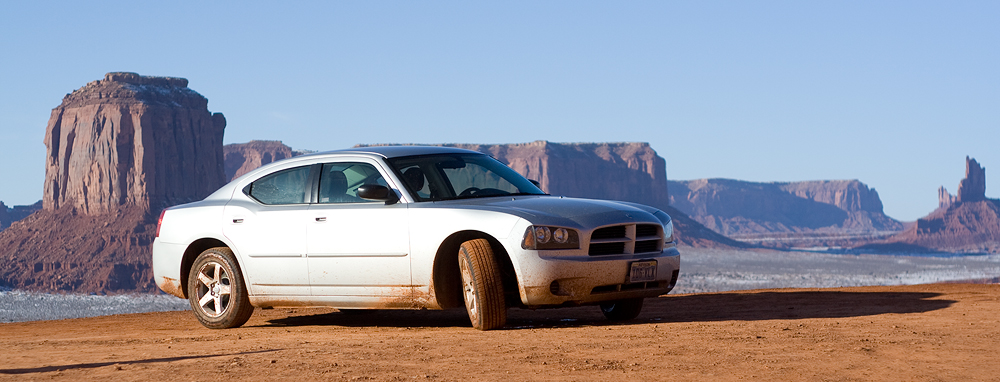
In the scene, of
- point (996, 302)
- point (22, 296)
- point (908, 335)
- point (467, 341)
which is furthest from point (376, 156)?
point (22, 296)

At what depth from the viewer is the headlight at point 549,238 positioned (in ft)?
21.9

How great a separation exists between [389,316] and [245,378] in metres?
4.48

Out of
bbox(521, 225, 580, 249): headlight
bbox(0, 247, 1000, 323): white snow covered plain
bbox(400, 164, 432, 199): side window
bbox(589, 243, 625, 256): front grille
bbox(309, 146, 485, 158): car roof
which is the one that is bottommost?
bbox(0, 247, 1000, 323): white snow covered plain

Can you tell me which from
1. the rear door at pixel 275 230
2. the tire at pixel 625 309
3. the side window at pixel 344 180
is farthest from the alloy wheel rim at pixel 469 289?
the tire at pixel 625 309

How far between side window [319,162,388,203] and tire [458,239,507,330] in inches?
46.4

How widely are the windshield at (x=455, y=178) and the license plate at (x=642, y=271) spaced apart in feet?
4.27

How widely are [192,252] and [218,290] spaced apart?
55 cm

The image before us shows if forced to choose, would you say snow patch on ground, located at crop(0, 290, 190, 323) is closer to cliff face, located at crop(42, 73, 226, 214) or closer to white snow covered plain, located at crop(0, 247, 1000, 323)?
white snow covered plain, located at crop(0, 247, 1000, 323)

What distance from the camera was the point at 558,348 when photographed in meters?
5.78

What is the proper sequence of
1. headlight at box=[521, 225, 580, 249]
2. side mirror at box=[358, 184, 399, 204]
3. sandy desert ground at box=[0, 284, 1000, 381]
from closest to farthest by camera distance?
sandy desert ground at box=[0, 284, 1000, 381] < headlight at box=[521, 225, 580, 249] < side mirror at box=[358, 184, 399, 204]

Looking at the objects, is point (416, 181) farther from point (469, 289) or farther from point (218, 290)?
point (218, 290)

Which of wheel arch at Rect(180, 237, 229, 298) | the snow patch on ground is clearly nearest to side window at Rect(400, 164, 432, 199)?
wheel arch at Rect(180, 237, 229, 298)

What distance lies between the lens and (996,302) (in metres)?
9.38

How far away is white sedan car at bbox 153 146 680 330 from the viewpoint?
6773mm
